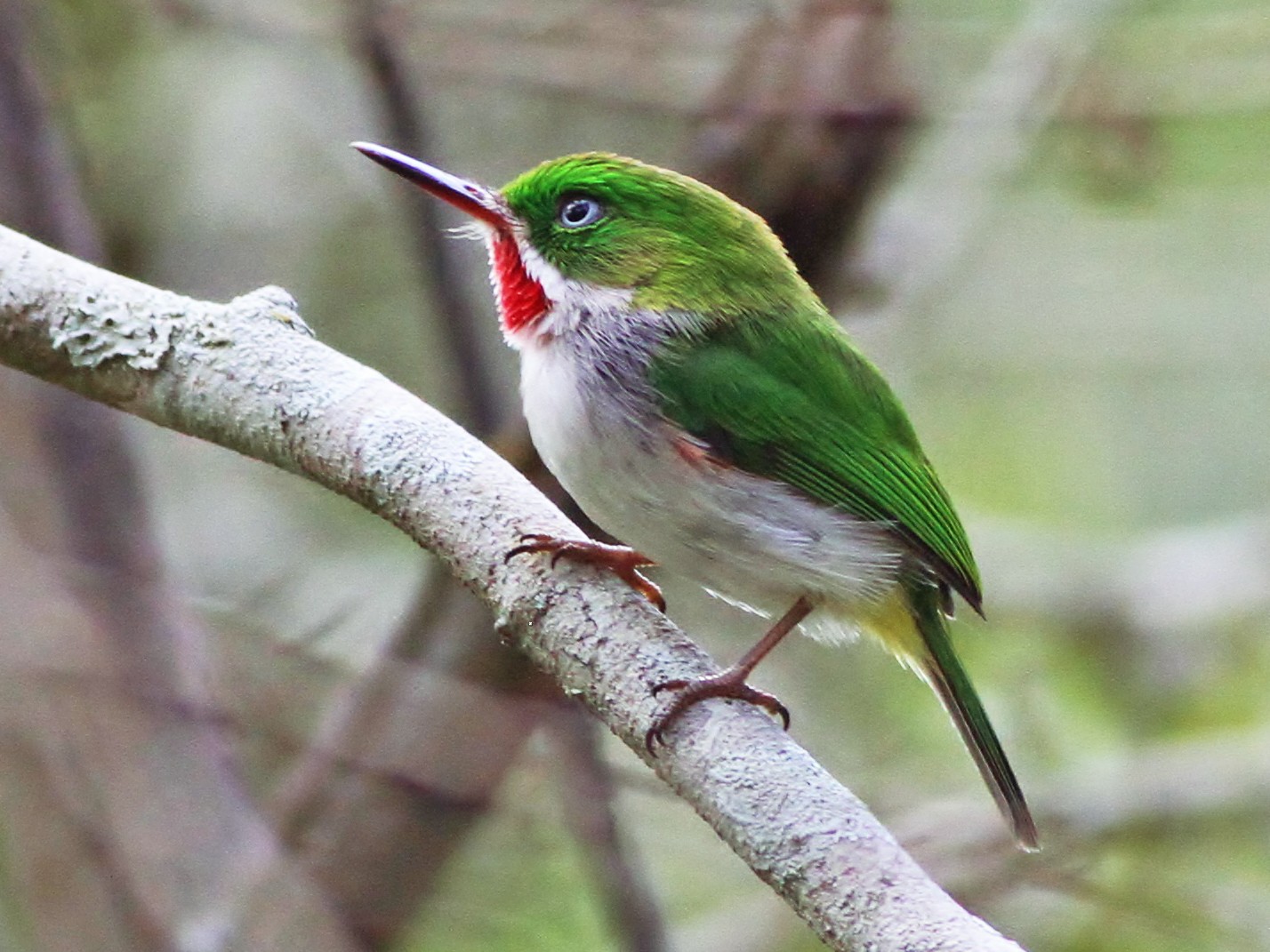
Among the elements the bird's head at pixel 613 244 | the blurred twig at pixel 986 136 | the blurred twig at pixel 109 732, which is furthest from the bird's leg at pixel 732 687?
the blurred twig at pixel 986 136

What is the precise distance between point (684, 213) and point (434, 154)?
1783mm

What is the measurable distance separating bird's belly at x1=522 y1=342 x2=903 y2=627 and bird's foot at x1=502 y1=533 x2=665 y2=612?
0.08 metres

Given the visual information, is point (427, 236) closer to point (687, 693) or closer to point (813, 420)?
point (813, 420)

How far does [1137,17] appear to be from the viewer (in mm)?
6043

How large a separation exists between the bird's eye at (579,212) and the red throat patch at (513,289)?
11 centimetres

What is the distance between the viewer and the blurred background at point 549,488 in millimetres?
3879

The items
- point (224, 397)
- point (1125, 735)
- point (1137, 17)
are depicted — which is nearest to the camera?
point (224, 397)

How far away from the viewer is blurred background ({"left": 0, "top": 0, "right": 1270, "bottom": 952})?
3879mm

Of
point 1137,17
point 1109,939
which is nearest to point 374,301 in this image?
point 1137,17

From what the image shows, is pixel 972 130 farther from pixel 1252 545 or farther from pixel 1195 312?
pixel 1195 312

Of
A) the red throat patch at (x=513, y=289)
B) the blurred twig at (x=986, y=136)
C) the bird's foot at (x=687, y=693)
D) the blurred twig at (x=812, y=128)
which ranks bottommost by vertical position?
the bird's foot at (x=687, y=693)

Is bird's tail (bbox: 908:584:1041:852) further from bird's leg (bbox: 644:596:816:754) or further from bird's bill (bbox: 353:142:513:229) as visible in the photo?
bird's bill (bbox: 353:142:513:229)

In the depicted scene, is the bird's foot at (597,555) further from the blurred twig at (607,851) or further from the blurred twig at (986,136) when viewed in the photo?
the blurred twig at (986,136)

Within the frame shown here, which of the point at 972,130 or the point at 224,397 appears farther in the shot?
the point at 972,130
